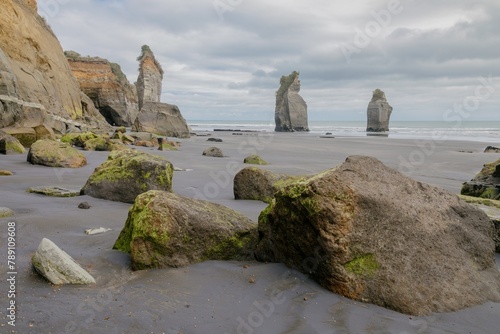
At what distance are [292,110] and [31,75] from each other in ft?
206

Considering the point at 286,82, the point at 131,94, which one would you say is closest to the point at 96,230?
the point at 131,94

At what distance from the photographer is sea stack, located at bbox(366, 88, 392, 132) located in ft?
245

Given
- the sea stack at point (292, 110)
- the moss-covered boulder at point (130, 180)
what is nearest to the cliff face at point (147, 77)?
the sea stack at point (292, 110)

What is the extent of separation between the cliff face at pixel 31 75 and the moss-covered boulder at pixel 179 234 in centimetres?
1223

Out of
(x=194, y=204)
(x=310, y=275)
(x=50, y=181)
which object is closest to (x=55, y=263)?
(x=194, y=204)

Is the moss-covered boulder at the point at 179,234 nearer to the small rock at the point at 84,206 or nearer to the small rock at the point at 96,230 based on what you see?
the small rock at the point at 96,230

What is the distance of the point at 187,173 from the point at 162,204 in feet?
21.7

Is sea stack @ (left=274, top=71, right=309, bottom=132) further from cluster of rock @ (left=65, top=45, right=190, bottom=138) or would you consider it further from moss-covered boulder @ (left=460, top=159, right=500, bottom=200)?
moss-covered boulder @ (left=460, top=159, right=500, bottom=200)

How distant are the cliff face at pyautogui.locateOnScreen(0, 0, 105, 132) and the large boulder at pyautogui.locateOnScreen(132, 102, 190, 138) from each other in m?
3.09

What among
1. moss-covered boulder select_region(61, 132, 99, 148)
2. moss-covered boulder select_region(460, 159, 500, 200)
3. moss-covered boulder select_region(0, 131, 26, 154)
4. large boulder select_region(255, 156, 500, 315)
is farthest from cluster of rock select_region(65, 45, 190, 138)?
large boulder select_region(255, 156, 500, 315)

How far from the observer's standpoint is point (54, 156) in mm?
10117

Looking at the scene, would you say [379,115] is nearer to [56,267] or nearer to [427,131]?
[427,131]

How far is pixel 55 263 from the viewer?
3438mm

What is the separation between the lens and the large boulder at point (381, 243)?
3.51 m
